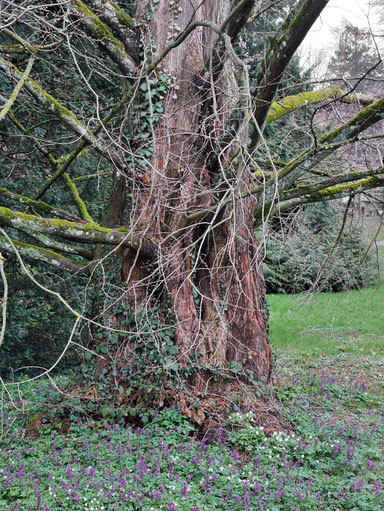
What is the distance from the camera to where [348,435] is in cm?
478

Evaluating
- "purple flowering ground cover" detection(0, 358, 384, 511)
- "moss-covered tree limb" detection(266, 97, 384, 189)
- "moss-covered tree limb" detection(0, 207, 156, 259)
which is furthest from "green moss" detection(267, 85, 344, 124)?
"purple flowering ground cover" detection(0, 358, 384, 511)

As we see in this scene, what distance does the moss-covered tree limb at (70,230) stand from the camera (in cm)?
462

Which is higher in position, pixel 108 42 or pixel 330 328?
pixel 108 42

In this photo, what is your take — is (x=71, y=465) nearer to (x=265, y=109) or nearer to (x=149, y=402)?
(x=149, y=402)

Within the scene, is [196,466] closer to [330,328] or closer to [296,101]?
[296,101]

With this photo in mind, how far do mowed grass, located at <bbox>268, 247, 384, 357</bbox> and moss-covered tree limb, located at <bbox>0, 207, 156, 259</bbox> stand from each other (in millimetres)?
3165

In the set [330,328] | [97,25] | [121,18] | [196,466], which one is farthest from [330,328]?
[97,25]

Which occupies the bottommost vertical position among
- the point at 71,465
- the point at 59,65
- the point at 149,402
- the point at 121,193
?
the point at 71,465

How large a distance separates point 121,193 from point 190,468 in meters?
3.15

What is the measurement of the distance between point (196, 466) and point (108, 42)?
4429mm

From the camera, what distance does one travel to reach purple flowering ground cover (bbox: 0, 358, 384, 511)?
11.2 ft

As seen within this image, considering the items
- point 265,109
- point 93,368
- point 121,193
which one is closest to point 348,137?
point 265,109

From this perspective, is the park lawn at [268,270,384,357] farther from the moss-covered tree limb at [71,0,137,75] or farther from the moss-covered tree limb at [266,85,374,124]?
the moss-covered tree limb at [71,0,137,75]

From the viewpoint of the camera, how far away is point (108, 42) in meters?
5.38
